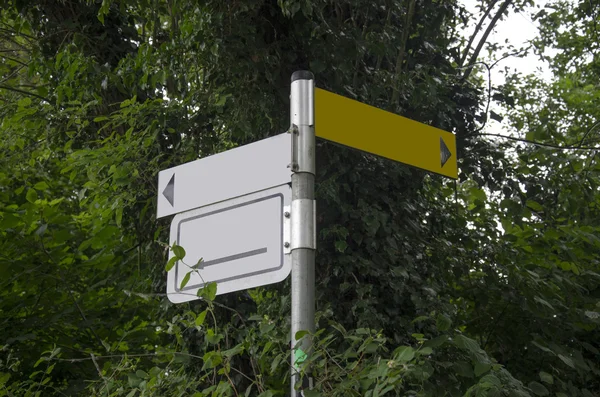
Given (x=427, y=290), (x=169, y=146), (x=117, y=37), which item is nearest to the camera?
(x=427, y=290)

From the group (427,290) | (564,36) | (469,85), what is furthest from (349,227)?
A: (564,36)

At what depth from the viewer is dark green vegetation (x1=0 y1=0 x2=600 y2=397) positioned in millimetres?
5418

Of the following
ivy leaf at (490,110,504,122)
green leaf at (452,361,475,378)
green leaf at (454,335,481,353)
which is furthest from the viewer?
ivy leaf at (490,110,504,122)

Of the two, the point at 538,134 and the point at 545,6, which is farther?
the point at 545,6

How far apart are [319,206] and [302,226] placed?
116 inches

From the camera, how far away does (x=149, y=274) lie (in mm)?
6301

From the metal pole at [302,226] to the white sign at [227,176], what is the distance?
0.05 m

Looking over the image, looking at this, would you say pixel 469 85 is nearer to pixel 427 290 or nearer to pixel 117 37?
pixel 427 290

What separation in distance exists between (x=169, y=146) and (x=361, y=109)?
350cm

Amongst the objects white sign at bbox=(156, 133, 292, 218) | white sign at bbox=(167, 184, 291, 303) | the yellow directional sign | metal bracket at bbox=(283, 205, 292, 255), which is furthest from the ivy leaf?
metal bracket at bbox=(283, 205, 292, 255)

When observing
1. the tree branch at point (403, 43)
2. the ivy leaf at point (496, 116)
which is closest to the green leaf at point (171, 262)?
the tree branch at point (403, 43)

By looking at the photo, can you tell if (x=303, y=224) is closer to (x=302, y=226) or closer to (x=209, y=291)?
(x=302, y=226)

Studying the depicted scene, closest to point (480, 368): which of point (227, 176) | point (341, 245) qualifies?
point (227, 176)

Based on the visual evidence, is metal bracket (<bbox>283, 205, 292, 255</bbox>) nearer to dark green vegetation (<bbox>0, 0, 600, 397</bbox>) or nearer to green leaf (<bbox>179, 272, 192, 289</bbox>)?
green leaf (<bbox>179, 272, 192, 289</bbox>)
